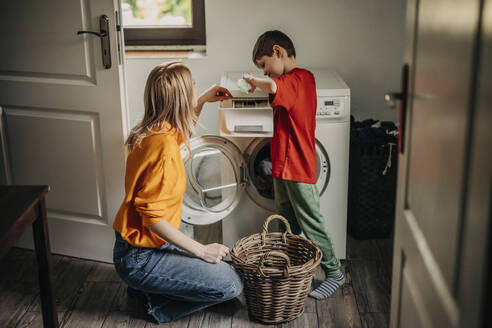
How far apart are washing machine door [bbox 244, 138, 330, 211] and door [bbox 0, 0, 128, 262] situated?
2.01ft

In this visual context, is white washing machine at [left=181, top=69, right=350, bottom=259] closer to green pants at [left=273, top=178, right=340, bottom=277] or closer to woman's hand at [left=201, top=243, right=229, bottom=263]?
green pants at [left=273, top=178, right=340, bottom=277]

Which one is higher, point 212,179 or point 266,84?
point 266,84

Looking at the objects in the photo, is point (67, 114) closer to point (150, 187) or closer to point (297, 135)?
point (150, 187)

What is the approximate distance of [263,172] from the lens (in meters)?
2.69

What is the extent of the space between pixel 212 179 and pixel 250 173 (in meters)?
0.19

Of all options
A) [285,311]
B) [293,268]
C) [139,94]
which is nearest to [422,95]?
[293,268]

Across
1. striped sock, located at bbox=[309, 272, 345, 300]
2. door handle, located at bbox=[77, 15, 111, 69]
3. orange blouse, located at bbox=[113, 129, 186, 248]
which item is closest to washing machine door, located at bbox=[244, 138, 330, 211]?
striped sock, located at bbox=[309, 272, 345, 300]

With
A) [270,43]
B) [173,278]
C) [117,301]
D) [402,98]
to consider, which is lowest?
[117,301]

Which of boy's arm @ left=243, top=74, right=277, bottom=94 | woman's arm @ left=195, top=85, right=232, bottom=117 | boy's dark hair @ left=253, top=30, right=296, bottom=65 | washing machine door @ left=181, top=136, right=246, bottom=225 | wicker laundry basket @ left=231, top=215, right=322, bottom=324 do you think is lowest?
wicker laundry basket @ left=231, top=215, right=322, bottom=324

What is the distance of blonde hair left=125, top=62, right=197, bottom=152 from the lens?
2.14 metres

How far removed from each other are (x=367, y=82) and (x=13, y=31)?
6.42 ft

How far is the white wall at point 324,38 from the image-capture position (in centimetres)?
318

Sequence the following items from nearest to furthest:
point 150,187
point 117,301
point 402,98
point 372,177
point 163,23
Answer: point 402,98
point 150,187
point 117,301
point 372,177
point 163,23

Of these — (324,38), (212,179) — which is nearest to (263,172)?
(212,179)
